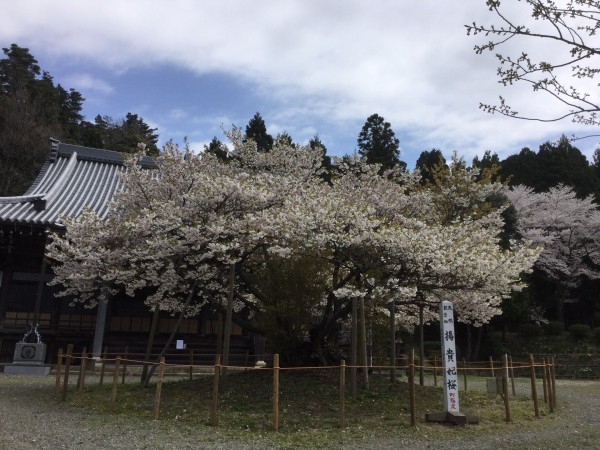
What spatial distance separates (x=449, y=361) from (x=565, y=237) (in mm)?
33777

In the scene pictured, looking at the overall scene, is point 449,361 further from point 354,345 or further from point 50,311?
point 50,311

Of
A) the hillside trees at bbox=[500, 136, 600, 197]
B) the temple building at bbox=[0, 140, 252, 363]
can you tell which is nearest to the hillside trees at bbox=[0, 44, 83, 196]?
the temple building at bbox=[0, 140, 252, 363]

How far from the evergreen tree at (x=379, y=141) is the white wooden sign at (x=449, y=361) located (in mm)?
31608

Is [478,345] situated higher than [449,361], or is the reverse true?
[478,345]

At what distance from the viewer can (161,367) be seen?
944 centimetres

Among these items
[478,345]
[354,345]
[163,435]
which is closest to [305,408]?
[354,345]

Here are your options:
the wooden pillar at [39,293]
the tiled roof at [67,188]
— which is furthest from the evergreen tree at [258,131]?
the wooden pillar at [39,293]

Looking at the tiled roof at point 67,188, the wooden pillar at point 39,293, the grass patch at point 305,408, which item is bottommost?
the grass patch at point 305,408

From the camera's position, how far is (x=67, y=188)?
24.4m

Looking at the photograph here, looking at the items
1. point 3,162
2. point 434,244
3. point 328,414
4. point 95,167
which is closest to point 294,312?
point 328,414

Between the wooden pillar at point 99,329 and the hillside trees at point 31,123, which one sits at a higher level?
the hillside trees at point 31,123

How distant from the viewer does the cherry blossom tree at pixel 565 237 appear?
37.1 meters

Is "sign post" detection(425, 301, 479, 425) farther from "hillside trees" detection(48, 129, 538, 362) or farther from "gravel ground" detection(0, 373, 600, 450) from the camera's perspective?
"hillside trees" detection(48, 129, 538, 362)

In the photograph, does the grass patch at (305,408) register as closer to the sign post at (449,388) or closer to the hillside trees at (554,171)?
the sign post at (449,388)
